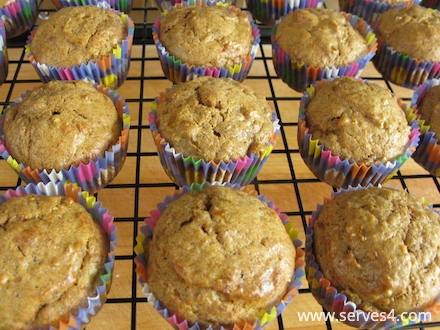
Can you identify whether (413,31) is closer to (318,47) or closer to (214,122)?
(318,47)

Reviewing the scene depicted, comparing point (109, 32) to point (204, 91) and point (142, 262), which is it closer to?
point (204, 91)

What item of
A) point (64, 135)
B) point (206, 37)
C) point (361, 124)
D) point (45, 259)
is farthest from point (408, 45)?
point (45, 259)

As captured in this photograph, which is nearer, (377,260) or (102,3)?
(377,260)

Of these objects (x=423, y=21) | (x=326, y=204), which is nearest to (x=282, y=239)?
(x=326, y=204)

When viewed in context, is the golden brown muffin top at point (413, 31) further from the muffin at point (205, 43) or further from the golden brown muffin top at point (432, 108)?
the muffin at point (205, 43)

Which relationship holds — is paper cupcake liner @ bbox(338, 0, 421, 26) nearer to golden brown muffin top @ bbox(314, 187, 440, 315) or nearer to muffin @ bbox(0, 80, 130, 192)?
golden brown muffin top @ bbox(314, 187, 440, 315)

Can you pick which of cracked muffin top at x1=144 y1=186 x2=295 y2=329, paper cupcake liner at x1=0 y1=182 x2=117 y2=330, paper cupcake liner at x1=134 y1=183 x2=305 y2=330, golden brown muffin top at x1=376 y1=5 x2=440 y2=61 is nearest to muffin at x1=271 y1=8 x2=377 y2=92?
golden brown muffin top at x1=376 y1=5 x2=440 y2=61
